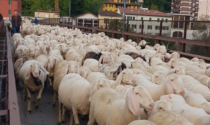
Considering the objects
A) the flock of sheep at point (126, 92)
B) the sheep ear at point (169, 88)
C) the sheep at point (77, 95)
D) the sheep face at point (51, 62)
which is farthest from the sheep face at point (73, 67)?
the sheep ear at point (169, 88)

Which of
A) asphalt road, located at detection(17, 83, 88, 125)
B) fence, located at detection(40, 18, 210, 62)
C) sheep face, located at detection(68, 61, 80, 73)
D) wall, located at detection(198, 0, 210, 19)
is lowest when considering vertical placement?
asphalt road, located at detection(17, 83, 88, 125)

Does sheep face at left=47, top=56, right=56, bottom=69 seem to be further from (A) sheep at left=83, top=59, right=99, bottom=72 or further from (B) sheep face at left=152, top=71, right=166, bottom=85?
(B) sheep face at left=152, top=71, right=166, bottom=85

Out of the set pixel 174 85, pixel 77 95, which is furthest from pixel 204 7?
pixel 77 95

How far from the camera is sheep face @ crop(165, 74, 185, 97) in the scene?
5.57 meters

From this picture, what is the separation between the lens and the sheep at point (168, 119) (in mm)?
3922

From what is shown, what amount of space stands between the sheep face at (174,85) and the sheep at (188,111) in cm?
29

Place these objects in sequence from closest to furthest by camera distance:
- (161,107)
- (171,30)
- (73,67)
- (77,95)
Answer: (161,107) → (77,95) → (73,67) → (171,30)

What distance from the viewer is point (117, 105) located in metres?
4.77

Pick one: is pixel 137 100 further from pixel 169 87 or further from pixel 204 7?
pixel 204 7

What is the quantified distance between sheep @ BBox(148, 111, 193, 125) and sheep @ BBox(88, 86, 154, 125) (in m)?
0.17

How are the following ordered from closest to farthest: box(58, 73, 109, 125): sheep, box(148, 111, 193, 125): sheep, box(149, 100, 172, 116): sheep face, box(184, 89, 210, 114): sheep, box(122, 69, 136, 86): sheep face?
box(148, 111, 193, 125): sheep < box(149, 100, 172, 116): sheep face < box(184, 89, 210, 114): sheep < box(58, 73, 109, 125): sheep < box(122, 69, 136, 86): sheep face

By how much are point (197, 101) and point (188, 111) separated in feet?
2.45

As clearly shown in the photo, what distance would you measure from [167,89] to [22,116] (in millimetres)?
3456

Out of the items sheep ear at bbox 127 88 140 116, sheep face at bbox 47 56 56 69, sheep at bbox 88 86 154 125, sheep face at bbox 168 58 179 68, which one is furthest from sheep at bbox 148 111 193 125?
sheep face at bbox 47 56 56 69
